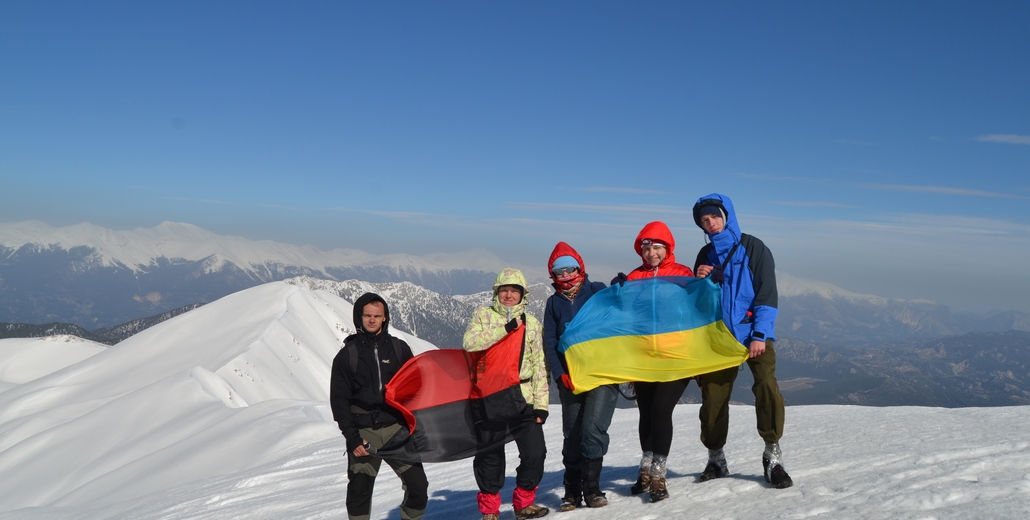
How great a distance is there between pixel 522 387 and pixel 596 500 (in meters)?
1.50

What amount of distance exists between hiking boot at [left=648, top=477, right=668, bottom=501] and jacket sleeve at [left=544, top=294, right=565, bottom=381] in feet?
5.01

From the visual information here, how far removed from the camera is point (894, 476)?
20.3ft

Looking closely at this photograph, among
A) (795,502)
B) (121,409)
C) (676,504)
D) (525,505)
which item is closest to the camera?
(795,502)

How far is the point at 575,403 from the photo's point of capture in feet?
23.3

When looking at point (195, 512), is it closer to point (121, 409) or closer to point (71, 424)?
point (121, 409)

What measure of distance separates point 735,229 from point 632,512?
3234mm

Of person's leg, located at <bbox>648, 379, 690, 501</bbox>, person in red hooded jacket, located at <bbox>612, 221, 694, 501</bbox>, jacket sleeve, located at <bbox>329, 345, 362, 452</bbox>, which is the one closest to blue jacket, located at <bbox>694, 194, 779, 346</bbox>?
person in red hooded jacket, located at <bbox>612, 221, 694, 501</bbox>

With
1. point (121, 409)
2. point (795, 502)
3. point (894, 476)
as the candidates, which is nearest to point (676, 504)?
point (795, 502)

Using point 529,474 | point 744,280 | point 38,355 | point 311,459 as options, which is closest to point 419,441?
point 529,474

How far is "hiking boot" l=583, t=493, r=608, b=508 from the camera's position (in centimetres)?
687

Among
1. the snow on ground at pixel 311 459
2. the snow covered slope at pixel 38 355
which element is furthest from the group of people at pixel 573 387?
the snow covered slope at pixel 38 355

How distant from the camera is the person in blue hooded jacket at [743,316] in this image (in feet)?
21.3

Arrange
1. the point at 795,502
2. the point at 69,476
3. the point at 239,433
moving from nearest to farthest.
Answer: the point at 795,502, the point at 239,433, the point at 69,476

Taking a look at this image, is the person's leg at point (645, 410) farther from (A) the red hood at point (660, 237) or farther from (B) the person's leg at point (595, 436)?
(A) the red hood at point (660, 237)
